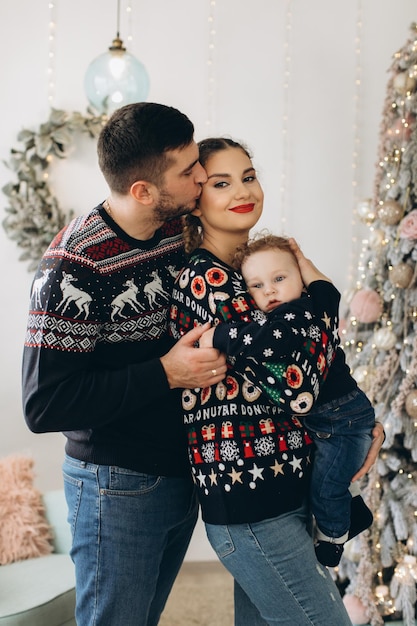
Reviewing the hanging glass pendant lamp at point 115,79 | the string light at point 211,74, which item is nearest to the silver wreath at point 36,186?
the hanging glass pendant lamp at point 115,79

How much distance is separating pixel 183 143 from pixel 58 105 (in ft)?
6.43

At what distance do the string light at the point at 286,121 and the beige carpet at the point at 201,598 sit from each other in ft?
5.45

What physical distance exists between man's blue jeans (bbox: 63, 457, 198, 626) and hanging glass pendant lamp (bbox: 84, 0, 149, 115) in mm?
1798

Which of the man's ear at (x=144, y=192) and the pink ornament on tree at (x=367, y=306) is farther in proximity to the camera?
the pink ornament on tree at (x=367, y=306)

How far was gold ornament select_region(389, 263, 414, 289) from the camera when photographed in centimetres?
247

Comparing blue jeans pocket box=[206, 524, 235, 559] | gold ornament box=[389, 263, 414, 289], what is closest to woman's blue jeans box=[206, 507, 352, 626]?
blue jeans pocket box=[206, 524, 235, 559]

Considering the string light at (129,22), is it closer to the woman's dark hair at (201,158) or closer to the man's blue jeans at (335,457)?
the woman's dark hair at (201,158)

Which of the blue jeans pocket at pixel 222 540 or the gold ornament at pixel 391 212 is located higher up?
the gold ornament at pixel 391 212

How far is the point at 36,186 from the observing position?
3.22 metres

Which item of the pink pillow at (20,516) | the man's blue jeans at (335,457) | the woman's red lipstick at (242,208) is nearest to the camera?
the man's blue jeans at (335,457)

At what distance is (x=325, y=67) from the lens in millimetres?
3355

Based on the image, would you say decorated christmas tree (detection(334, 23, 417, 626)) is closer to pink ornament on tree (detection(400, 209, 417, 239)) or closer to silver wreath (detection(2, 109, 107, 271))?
pink ornament on tree (detection(400, 209, 417, 239))

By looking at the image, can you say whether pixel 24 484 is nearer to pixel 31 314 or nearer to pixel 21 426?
pixel 21 426

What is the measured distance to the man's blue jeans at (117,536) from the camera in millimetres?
1482
